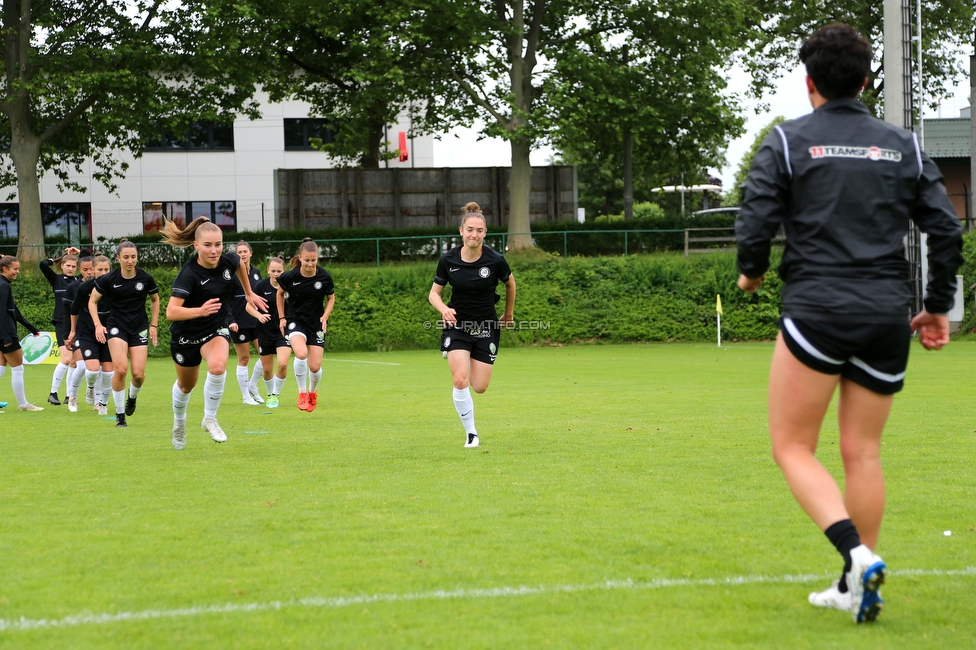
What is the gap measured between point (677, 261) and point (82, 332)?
21.5m

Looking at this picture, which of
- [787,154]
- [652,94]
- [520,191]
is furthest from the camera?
[520,191]

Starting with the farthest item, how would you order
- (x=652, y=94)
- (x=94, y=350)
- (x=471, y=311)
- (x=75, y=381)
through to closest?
(x=652, y=94)
(x=75, y=381)
(x=94, y=350)
(x=471, y=311)

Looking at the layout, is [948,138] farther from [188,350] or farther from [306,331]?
[188,350]

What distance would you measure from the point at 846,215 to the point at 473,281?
6268 millimetres

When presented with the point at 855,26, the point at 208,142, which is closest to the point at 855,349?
the point at 855,26

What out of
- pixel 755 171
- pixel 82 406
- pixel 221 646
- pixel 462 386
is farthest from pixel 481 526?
pixel 82 406

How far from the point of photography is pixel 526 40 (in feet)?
121

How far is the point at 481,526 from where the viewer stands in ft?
21.4

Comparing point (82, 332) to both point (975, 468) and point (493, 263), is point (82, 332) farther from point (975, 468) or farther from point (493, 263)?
point (975, 468)

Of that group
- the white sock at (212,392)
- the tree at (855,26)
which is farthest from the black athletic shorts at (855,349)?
the tree at (855,26)

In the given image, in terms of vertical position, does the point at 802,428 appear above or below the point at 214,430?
above

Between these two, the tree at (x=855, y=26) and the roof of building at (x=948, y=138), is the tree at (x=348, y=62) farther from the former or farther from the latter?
the roof of building at (x=948, y=138)

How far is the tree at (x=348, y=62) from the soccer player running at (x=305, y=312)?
20.7 m

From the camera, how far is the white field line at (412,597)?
4.64 meters
